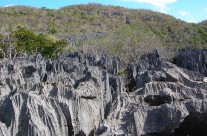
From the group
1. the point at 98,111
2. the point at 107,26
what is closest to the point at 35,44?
the point at 98,111

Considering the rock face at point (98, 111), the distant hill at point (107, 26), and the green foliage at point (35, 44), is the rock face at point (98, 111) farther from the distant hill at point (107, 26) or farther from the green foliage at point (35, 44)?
the distant hill at point (107, 26)

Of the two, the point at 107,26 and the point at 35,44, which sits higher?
the point at 107,26

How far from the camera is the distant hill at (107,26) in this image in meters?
49.4

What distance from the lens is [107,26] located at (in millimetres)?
61625

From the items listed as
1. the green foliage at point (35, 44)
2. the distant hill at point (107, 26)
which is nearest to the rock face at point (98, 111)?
the green foliage at point (35, 44)

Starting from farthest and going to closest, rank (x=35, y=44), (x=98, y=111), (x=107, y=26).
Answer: (x=107, y=26)
(x=35, y=44)
(x=98, y=111)

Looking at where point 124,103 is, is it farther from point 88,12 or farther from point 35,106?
point 88,12

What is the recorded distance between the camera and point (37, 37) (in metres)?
34.0

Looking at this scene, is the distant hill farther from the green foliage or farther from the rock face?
the rock face

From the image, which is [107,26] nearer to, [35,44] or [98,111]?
[35,44]

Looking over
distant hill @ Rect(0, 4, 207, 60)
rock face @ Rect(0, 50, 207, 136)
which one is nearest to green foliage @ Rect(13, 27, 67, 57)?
distant hill @ Rect(0, 4, 207, 60)

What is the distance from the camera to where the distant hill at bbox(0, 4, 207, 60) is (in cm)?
4941

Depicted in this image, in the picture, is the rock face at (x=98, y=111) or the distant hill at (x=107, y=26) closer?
the rock face at (x=98, y=111)

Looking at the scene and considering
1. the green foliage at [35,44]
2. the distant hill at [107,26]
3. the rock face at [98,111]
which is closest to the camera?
the rock face at [98,111]
